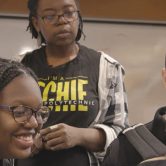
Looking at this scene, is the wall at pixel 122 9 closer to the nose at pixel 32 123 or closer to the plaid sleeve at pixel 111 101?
the plaid sleeve at pixel 111 101

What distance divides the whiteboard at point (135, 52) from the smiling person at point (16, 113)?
127 centimetres

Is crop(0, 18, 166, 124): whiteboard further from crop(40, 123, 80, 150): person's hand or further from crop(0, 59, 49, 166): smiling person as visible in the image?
crop(0, 59, 49, 166): smiling person

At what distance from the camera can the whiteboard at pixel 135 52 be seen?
229 cm

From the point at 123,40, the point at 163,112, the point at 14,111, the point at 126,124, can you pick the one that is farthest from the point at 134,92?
the point at 14,111

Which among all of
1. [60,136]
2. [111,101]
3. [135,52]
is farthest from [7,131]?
[135,52]

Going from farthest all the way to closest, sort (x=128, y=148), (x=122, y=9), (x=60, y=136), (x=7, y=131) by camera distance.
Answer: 1. (x=122, y=9)
2. (x=60, y=136)
3. (x=128, y=148)
4. (x=7, y=131)

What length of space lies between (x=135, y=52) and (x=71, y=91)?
1.08 metres

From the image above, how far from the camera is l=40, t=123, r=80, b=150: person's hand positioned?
4.02 feet

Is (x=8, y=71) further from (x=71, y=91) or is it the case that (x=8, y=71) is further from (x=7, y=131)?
(x=71, y=91)

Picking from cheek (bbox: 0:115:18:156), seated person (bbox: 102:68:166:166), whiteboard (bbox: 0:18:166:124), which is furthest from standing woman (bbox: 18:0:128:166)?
whiteboard (bbox: 0:18:166:124)

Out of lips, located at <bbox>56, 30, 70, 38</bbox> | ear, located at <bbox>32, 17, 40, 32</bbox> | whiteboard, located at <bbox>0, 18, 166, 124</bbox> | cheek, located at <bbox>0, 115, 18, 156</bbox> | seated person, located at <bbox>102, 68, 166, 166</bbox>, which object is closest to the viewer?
cheek, located at <bbox>0, 115, 18, 156</bbox>

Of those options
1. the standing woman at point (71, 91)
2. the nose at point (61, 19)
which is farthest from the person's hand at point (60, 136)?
the nose at point (61, 19)

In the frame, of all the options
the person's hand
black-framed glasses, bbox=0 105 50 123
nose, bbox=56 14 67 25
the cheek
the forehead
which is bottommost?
the person's hand

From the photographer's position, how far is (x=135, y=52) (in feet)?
7.59
